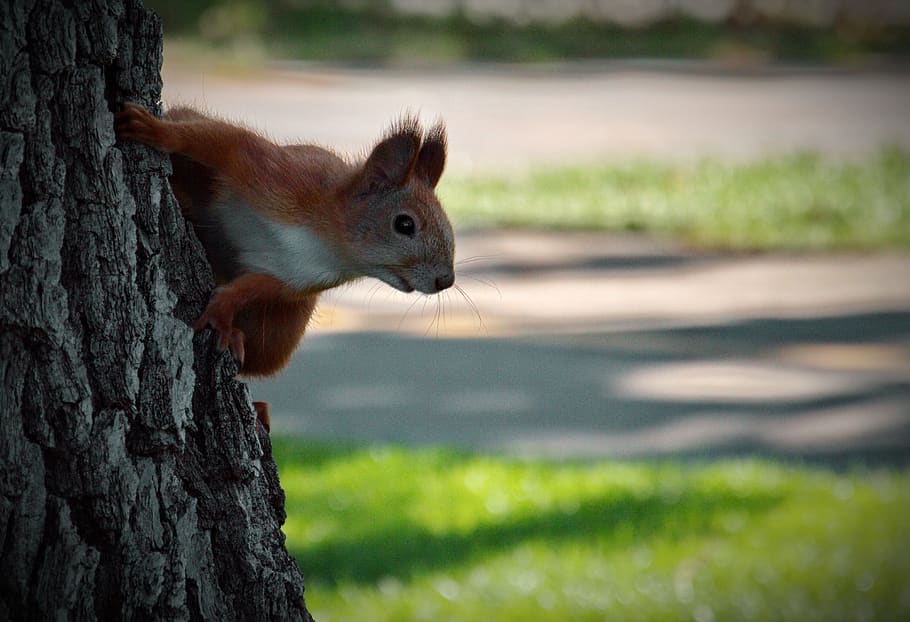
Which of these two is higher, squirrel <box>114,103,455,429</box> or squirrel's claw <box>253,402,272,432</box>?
squirrel <box>114,103,455,429</box>

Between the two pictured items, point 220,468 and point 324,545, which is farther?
point 324,545

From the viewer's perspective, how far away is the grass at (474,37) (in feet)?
58.0

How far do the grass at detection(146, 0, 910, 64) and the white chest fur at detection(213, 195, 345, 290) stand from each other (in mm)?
14827

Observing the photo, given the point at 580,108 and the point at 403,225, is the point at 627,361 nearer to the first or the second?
the point at 403,225

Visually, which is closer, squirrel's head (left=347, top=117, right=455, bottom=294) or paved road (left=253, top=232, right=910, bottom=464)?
squirrel's head (left=347, top=117, right=455, bottom=294)

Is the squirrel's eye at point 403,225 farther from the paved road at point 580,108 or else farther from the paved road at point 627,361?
the paved road at point 580,108

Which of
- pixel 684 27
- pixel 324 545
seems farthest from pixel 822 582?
pixel 684 27

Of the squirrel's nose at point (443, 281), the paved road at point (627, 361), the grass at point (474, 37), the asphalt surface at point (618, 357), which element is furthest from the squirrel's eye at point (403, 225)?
the grass at point (474, 37)

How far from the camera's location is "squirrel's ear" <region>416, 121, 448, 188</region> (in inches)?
103

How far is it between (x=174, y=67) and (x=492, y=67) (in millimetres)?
4440

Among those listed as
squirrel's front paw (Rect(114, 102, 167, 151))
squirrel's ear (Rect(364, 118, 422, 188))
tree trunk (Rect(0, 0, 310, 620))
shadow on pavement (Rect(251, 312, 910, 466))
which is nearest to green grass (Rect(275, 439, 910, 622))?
shadow on pavement (Rect(251, 312, 910, 466))

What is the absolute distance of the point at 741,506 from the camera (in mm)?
4992

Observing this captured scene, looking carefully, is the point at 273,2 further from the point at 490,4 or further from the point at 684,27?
the point at 684,27

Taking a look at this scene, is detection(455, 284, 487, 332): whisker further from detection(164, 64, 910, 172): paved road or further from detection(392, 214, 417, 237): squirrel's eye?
detection(164, 64, 910, 172): paved road
